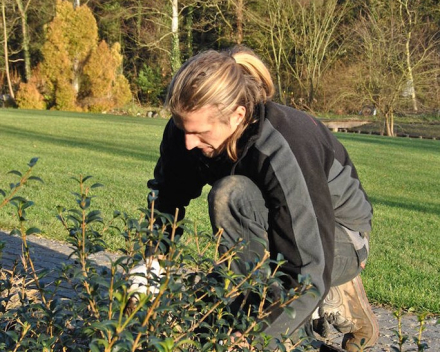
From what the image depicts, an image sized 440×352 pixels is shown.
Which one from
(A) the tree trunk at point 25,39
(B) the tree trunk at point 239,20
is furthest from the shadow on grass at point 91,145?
(A) the tree trunk at point 25,39

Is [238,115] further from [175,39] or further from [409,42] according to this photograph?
[175,39]

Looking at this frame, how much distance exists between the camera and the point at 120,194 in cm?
875

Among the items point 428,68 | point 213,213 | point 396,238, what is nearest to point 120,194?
point 396,238

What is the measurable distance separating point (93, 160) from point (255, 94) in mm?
10521

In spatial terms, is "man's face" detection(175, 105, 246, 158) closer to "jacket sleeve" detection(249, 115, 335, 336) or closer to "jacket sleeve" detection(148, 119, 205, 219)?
"jacket sleeve" detection(249, 115, 335, 336)

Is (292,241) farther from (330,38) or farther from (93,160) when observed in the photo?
(330,38)

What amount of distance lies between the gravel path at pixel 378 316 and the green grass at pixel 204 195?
0.17 metres

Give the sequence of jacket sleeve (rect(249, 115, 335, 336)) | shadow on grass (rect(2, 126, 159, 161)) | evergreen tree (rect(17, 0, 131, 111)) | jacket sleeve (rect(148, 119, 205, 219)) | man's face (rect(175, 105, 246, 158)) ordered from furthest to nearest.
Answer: evergreen tree (rect(17, 0, 131, 111)) < shadow on grass (rect(2, 126, 159, 161)) < jacket sleeve (rect(148, 119, 205, 219)) < man's face (rect(175, 105, 246, 158)) < jacket sleeve (rect(249, 115, 335, 336))

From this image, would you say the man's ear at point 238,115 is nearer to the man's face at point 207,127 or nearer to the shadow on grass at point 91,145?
the man's face at point 207,127

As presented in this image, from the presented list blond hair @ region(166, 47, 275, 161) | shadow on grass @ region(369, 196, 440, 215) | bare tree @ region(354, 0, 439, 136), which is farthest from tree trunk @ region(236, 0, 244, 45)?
blond hair @ region(166, 47, 275, 161)

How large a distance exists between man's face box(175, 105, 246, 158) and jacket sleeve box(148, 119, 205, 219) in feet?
1.54

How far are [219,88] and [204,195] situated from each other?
6.88 m

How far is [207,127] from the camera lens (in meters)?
2.70

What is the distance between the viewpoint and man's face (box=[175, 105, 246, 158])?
8.75 ft
